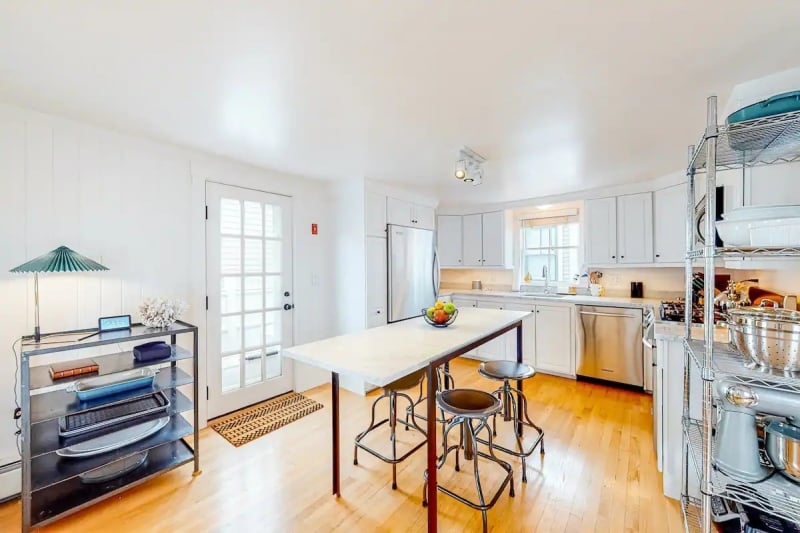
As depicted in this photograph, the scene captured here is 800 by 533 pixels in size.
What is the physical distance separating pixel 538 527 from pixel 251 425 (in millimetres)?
2225

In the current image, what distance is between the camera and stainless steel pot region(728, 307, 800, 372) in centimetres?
113

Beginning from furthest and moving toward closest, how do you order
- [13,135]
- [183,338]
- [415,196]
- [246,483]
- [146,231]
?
1. [415,196]
2. [183,338]
3. [146,231]
4. [246,483]
5. [13,135]

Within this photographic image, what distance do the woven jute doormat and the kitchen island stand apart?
3.42 ft

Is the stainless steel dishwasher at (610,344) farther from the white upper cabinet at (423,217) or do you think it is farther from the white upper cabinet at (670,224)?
the white upper cabinet at (423,217)

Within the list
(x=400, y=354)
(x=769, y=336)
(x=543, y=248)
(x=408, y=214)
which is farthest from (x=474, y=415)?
(x=543, y=248)

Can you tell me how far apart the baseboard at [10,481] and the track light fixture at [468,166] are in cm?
328

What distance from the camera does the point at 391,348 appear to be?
1764 mm

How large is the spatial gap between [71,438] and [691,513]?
11.0ft

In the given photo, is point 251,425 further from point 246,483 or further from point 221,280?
point 221,280

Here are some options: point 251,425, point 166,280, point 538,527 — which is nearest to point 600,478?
point 538,527

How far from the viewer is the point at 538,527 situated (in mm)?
1709

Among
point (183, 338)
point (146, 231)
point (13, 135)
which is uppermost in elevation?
point (13, 135)

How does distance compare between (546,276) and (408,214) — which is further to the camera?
(546,276)

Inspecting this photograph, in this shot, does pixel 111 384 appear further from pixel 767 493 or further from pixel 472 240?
pixel 472 240
